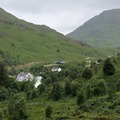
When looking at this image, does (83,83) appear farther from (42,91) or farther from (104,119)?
(104,119)

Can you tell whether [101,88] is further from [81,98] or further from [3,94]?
[3,94]

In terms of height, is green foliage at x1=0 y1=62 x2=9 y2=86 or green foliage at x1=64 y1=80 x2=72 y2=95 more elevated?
green foliage at x1=0 y1=62 x2=9 y2=86

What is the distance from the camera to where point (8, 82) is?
16975 cm

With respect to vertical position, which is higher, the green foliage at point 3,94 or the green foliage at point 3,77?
the green foliage at point 3,77

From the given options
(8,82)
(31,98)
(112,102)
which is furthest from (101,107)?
(8,82)

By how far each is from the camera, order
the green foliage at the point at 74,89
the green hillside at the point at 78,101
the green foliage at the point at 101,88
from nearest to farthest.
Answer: the green hillside at the point at 78,101
the green foliage at the point at 101,88
the green foliage at the point at 74,89

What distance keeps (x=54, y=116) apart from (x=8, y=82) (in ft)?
263

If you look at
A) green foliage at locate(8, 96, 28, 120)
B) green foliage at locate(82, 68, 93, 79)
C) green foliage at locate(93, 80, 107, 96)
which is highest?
green foliage at locate(82, 68, 93, 79)

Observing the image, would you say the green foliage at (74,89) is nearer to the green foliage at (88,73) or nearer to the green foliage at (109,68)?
the green foliage at (88,73)

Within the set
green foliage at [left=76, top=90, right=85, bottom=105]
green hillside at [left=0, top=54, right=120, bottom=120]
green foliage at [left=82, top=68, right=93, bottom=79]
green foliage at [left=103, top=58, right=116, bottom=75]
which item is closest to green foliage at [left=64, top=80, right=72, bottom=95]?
green hillside at [left=0, top=54, right=120, bottom=120]

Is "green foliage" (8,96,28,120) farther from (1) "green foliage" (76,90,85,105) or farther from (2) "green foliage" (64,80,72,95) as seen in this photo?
(2) "green foliage" (64,80,72,95)

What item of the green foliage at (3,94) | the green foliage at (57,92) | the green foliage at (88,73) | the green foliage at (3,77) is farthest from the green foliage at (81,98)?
the green foliage at (3,77)

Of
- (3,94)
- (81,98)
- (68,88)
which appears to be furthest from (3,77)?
(81,98)

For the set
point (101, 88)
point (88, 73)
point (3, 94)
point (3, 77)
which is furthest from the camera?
point (3, 77)
